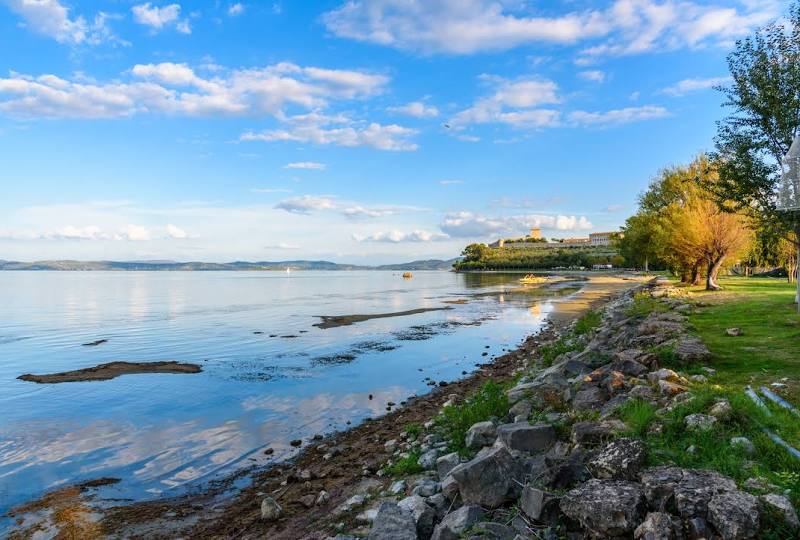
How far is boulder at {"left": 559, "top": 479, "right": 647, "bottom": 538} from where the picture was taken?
16.7 ft

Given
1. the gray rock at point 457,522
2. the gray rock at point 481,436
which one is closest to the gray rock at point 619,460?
the gray rock at point 457,522

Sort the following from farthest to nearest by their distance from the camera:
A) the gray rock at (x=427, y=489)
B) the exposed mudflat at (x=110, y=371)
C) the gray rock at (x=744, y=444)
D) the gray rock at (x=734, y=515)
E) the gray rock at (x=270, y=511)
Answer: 1. the exposed mudflat at (x=110, y=371)
2. the gray rock at (x=270, y=511)
3. the gray rock at (x=427, y=489)
4. the gray rock at (x=744, y=444)
5. the gray rock at (x=734, y=515)

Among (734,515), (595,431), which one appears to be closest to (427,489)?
(595,431)

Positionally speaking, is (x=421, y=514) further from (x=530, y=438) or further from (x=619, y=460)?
(x=619, y=460)

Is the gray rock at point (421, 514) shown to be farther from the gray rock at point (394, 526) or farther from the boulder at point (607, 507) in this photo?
the boulder at point (607, 507)

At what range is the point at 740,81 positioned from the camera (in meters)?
19.9

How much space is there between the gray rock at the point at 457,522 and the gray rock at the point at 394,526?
324 millimetres

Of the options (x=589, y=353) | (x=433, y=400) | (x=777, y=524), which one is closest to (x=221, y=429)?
(x=433, y=400)

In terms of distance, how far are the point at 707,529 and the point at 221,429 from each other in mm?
13826

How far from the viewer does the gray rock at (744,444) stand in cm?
641

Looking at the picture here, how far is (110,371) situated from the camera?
2408cm

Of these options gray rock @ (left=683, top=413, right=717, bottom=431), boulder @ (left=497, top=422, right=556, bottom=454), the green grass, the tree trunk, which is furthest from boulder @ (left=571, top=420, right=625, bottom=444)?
the tree trunk

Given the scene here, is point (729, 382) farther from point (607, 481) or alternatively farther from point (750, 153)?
point (750, 153)

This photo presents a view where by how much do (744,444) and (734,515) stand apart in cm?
224
